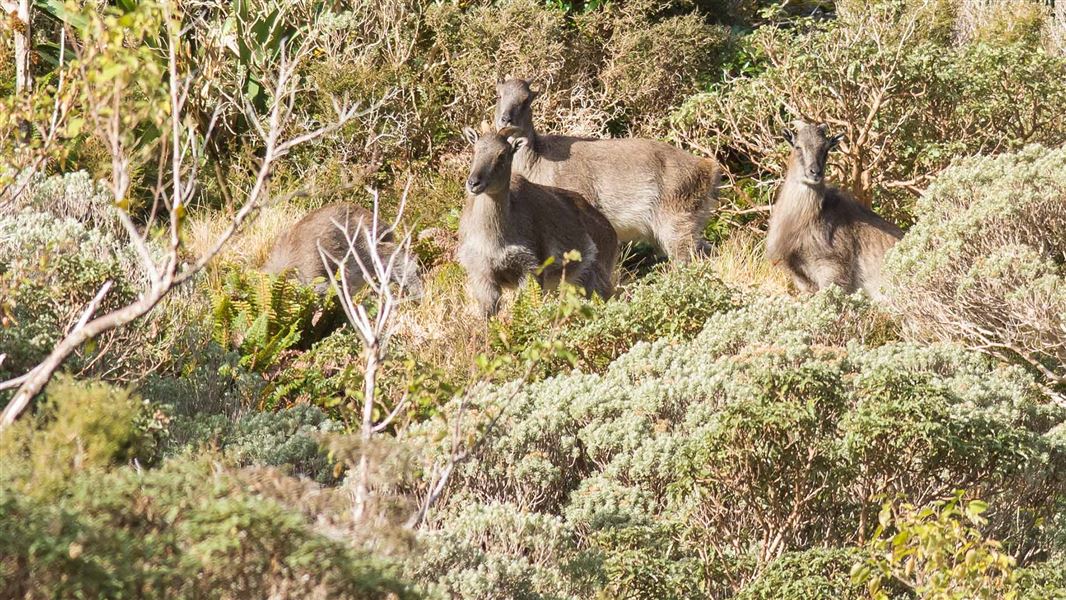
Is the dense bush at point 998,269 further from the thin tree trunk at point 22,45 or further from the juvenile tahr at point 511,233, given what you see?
the thin tree trunk at point 22,45

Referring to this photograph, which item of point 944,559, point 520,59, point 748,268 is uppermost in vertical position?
point 944,559

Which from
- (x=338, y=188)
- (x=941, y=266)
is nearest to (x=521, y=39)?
(x=338, y=188)

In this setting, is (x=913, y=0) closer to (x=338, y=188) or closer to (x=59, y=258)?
(x=338, y=188)

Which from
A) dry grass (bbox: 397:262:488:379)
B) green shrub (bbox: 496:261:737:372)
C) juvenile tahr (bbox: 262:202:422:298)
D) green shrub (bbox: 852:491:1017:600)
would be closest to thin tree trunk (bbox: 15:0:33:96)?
juvenile tahr (bbox: 262:202:422:298)

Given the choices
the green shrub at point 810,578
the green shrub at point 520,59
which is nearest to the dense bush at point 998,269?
the green shrub at point 810,578

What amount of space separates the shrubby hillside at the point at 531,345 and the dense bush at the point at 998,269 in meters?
0.03

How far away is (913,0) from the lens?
14516mm

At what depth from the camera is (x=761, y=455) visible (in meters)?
6.72

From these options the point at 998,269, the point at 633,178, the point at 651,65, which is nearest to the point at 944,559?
the point at 998,269

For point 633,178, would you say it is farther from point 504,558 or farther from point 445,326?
point 504,558

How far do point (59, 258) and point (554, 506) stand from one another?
3.04 metres

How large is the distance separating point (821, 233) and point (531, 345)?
5.56 metres

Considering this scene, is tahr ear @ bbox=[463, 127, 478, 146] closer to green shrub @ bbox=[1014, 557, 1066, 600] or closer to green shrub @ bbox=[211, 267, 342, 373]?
green shrub @ bbox=[211, 267, 342, 373]

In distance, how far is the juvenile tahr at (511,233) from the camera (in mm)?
10609
